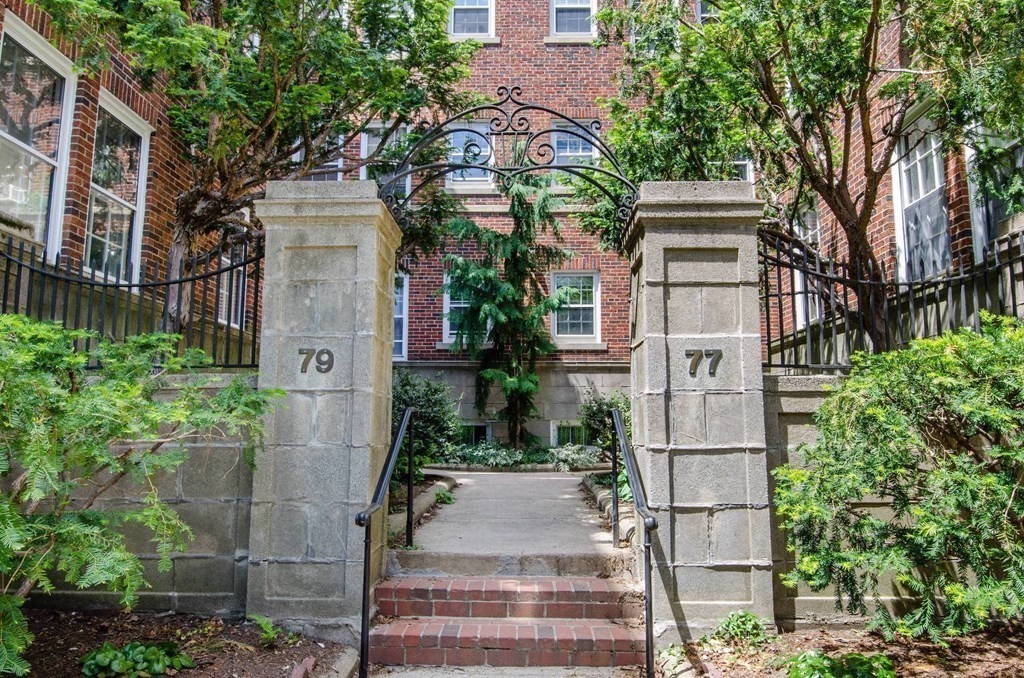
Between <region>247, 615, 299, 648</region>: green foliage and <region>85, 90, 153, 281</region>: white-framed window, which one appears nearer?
<region>247, 615, 299, 648</region>: green foliage

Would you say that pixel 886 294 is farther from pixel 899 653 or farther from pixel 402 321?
pixel 402 321

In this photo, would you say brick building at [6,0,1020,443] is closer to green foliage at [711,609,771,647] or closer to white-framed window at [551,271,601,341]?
white-framed window at [551,271,601,341]

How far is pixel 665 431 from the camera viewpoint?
4.67m

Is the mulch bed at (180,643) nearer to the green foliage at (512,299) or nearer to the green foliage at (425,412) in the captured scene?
the green foliage at (425,412)

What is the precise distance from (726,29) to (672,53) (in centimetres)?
97

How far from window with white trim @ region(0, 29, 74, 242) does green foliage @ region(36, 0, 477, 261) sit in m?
0.47

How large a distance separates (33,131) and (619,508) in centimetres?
694

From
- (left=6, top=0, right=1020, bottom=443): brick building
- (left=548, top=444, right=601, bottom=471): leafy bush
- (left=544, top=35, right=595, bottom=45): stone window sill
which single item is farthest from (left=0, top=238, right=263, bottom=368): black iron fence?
(left=544, top=35, right=595, bottom=45): stone window sill

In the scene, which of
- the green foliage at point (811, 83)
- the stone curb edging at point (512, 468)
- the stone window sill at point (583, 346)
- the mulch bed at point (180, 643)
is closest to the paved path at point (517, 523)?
the mulch bed at point (180, 643)

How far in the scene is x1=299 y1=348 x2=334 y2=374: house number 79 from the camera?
4.73 metres

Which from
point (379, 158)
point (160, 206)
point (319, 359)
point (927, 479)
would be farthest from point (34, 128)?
point (927, 479)

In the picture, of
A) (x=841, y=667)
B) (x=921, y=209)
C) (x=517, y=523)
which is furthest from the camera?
(x=921, y=209)

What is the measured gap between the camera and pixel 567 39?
1458 cm

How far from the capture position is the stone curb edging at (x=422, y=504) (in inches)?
241
